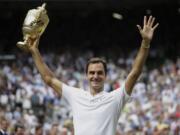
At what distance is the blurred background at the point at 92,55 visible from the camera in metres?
17.7


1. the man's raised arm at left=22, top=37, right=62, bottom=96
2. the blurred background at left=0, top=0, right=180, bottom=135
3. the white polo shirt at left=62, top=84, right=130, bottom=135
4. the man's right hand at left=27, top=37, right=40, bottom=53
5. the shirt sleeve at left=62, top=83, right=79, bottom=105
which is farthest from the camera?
the blurred background at left=0, top=0, right=180, bottom=135

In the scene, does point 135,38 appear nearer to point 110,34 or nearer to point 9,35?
point 110,34

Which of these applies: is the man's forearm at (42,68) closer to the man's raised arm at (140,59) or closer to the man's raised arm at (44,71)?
the man's raised arm at (44,71)

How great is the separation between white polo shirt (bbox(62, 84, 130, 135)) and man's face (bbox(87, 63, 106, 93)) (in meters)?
0.07

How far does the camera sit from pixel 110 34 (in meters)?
26.6

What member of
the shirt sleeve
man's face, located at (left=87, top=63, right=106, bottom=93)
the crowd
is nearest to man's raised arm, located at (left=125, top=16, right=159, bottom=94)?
man's face, located at (left=87, top=63, right=106, bottom=93)

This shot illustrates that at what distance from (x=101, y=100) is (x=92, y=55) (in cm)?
1920

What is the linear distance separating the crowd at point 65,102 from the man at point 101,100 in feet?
25.6

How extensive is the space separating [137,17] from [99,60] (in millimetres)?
20794

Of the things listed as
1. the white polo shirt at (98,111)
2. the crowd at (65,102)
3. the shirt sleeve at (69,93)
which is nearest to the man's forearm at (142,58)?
the white polo shirt at (98,111)

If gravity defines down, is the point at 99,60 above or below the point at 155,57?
above

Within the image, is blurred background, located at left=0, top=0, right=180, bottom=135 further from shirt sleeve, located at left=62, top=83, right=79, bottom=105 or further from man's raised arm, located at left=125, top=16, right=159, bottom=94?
man's raised arm, located at left=125, top=16, right=159, bottom=94

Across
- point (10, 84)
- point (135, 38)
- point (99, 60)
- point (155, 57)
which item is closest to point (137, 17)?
point (135, 38)

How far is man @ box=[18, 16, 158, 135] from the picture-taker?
539cm
